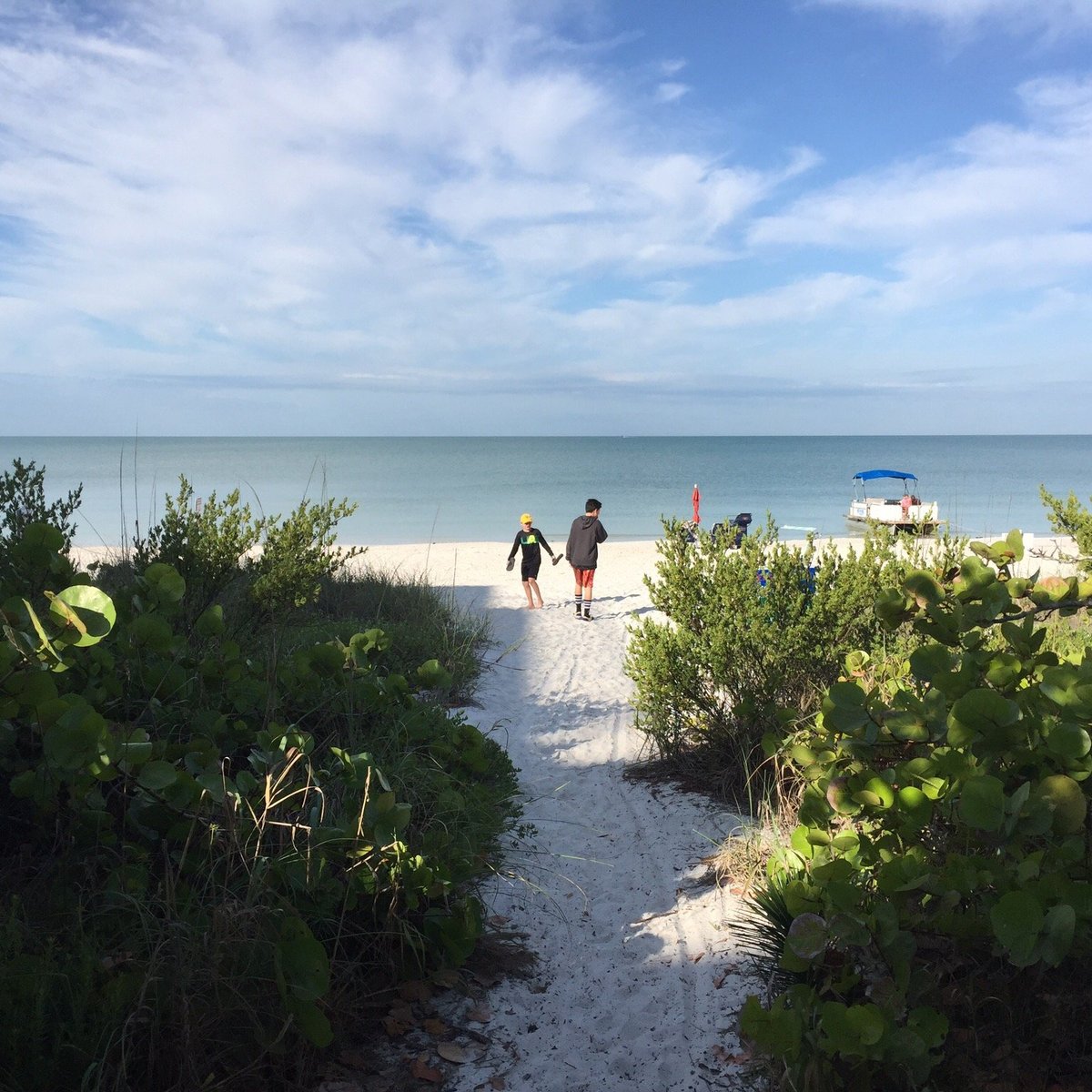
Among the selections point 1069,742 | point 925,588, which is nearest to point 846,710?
point 925,588

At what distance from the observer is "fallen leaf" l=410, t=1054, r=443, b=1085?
2.75m

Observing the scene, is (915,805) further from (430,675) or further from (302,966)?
(430,675)

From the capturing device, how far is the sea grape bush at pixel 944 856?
80.3 inches

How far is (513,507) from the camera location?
4734 centimetres

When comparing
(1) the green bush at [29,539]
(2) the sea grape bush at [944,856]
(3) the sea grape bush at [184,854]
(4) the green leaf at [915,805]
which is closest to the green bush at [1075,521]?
(2) the sea grape bush at [944,856]

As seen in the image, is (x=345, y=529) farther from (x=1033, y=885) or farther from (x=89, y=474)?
(x=89, y=474)

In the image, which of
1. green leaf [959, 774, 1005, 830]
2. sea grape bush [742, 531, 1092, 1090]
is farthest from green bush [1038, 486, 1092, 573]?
green leaf [959, 774, 1005, 830]

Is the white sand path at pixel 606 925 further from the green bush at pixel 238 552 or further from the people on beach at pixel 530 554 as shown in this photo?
the people on beach at pixel 530 554

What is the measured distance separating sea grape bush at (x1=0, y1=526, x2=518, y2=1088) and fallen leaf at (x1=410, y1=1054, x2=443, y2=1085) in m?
0.30

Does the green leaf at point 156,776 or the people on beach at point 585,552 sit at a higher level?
the people on beach at point 585,552

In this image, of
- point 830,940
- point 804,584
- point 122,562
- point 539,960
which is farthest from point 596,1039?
point 122,562

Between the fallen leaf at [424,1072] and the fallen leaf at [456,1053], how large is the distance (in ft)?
0.23

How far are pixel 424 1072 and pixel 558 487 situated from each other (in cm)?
6293

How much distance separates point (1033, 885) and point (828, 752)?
2.44 feet
